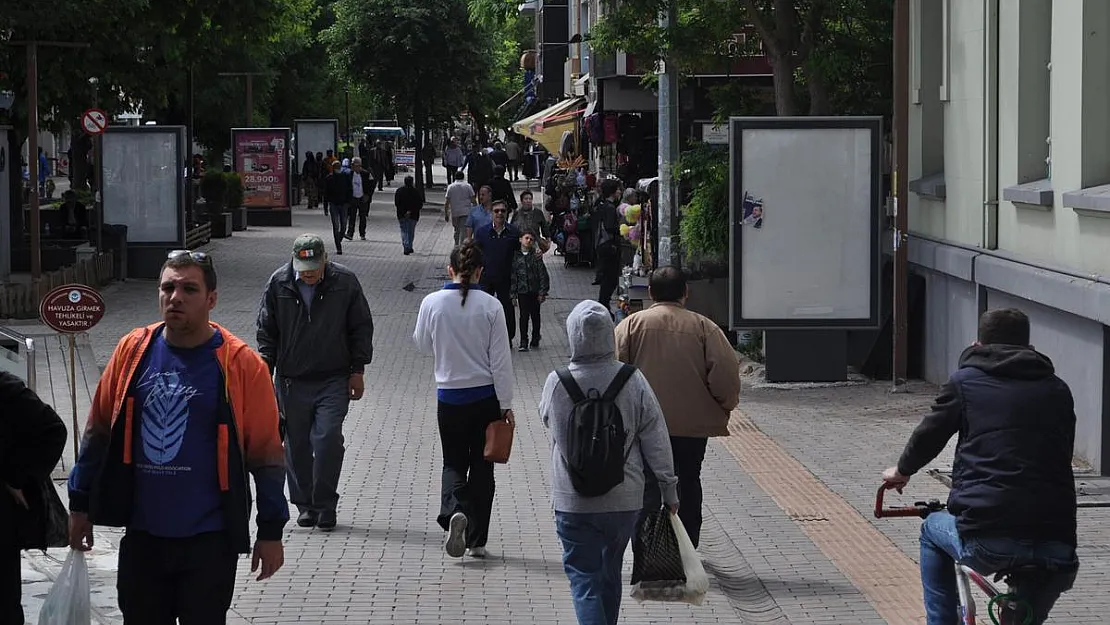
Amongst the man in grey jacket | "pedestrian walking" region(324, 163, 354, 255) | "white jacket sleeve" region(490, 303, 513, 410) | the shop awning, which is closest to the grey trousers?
the man in grey jacket

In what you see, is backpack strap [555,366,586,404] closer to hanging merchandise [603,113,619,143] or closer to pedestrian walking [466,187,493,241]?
pedestrian walking [466,187,493,241]

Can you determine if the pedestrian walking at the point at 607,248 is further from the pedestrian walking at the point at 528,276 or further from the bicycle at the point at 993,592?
the bicycle at the point at 993,592

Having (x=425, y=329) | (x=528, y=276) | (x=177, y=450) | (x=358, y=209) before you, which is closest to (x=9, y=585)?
(x=177, y=450)

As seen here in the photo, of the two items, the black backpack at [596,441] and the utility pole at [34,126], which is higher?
the utility pole at [34,126]

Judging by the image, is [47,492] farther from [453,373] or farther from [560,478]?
[453,373]

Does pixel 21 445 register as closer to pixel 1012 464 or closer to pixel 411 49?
pixel 1012 464

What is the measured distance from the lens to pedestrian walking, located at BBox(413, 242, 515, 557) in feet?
27.8

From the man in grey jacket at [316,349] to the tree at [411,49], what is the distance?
4313 cm

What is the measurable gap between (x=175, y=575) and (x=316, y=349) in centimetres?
397

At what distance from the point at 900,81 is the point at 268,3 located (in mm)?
12782

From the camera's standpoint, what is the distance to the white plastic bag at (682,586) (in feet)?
20.5

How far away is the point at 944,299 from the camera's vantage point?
14953 mm

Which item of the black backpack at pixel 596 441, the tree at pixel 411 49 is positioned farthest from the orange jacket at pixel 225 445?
the tree at pixel 411 49

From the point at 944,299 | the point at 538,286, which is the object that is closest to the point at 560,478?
the point at 944,299
